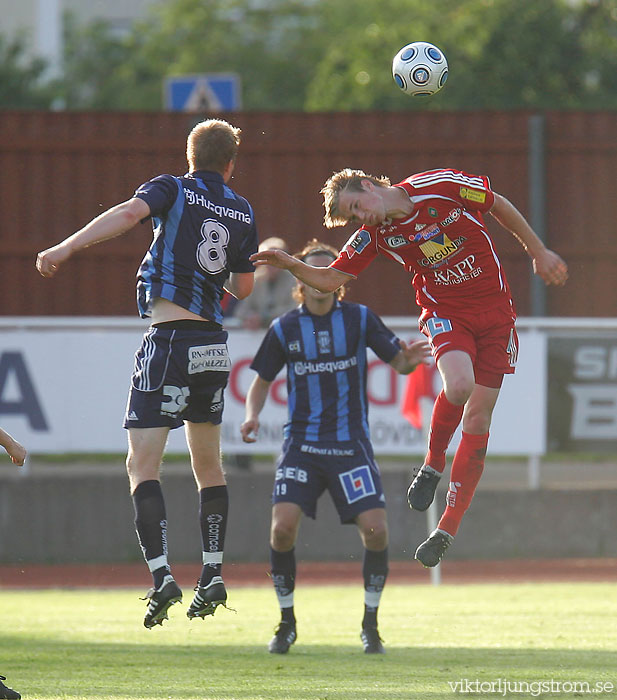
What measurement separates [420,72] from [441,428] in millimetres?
1951

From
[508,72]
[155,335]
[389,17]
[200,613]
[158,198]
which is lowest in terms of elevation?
[200,613]

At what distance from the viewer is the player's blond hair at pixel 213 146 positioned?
22.0 ft

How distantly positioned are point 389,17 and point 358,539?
24878 mm

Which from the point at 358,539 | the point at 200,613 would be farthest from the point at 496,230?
the point at 200,613

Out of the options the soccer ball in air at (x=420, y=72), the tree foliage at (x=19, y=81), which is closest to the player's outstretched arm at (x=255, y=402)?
the soccer ball in air at (x=420, y=72)

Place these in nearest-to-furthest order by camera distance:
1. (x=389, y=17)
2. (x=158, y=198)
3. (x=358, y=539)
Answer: (x=158, y=198), (x=358, y=539), (x=389, y=17)

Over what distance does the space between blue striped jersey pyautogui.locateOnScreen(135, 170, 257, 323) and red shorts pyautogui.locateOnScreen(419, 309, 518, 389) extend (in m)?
1.21

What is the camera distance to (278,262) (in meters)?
6.68

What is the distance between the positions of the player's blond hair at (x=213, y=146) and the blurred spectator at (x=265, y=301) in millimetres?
5595

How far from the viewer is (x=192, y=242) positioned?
6.55 metres

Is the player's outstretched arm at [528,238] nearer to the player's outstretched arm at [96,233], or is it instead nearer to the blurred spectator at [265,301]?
the player's outstretched arm at [96,233]

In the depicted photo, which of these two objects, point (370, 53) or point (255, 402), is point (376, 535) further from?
point (370, 53)

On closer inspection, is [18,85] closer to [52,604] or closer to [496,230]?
[496,230]

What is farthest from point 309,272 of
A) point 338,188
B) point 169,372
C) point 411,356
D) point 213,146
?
point 411,356
